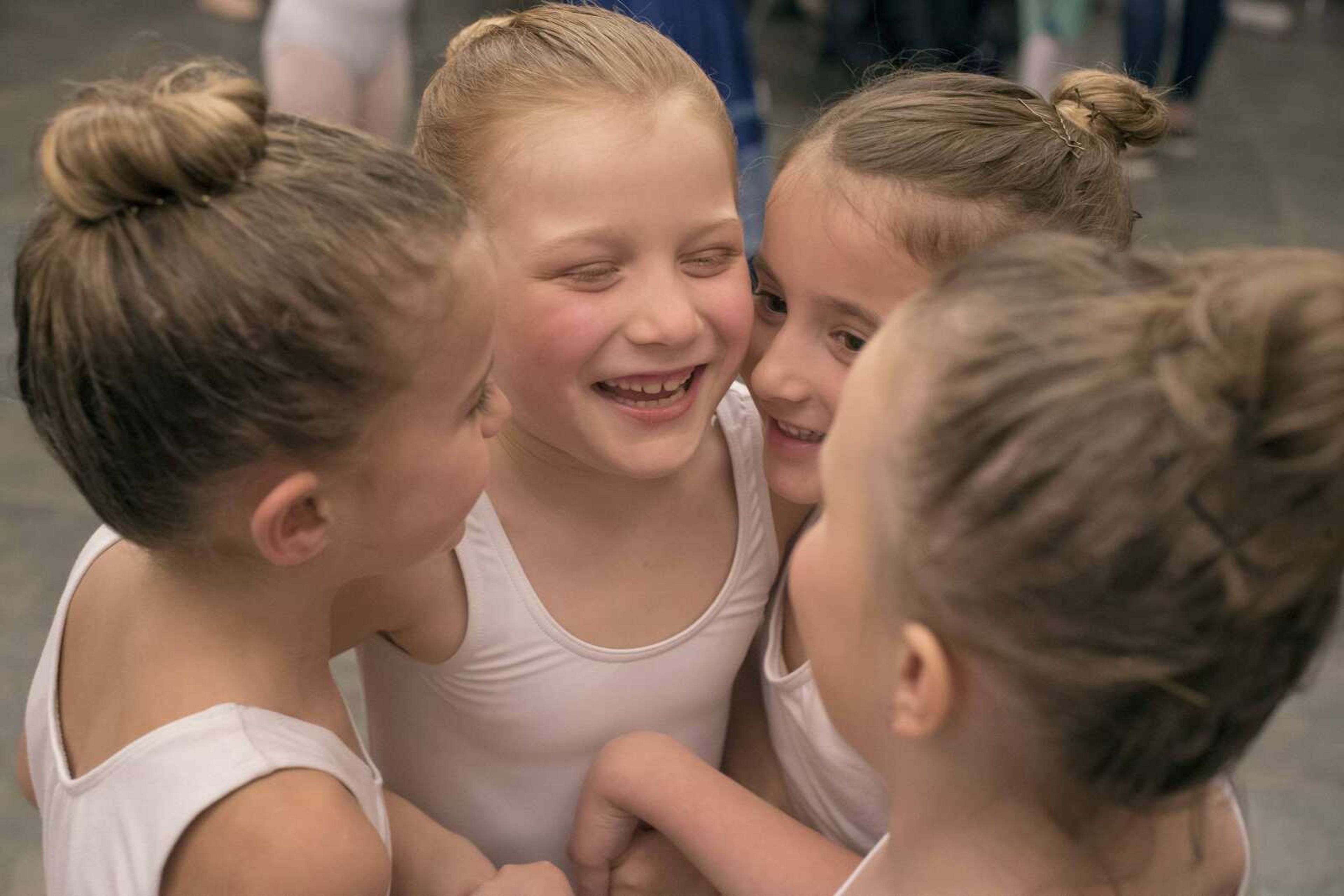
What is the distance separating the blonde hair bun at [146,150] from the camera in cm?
86

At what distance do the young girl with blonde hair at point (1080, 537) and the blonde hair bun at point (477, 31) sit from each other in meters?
0.61

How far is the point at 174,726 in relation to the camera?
98 cm

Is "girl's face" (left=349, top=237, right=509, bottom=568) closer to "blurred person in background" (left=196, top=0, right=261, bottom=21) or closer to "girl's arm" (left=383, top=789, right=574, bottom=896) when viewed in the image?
"girl's arm" (left=383, top=789, right=574, bottom=896)

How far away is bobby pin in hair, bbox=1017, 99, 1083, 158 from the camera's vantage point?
123 cm

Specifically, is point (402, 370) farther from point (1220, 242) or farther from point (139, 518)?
point (1220, 242)

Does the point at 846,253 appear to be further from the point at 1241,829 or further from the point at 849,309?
the point at 1241,829

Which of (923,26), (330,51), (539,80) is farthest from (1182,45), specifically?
(539,80)

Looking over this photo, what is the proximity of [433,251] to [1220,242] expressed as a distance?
401 cm

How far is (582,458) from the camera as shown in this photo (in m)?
1.26

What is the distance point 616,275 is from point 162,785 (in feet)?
1.80

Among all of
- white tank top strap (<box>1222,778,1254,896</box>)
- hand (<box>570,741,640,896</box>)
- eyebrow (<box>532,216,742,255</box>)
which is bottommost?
hand (<box>570,741,640,896</box>)

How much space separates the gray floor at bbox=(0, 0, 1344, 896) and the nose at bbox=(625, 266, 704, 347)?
0.41 m

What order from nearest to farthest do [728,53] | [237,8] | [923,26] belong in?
[728,53] < [237,8] < [923,26]

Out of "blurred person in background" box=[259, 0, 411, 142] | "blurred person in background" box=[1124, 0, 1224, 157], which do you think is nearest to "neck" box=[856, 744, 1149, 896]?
"blurred person in background" box=[259, 0, 411, 142]
